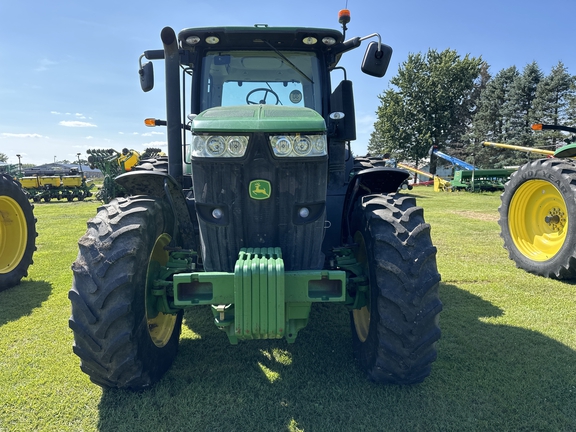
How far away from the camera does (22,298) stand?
484 centimetres

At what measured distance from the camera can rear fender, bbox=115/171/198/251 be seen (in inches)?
118

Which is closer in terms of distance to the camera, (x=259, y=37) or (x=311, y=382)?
(x=311, y=382)

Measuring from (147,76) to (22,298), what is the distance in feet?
10.6

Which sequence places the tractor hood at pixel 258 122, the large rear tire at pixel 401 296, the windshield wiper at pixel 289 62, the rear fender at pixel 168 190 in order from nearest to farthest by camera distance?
the tractor hood at pixel 258 122 < the large rear tire at pixel 401 296 < the rear fender at pixel 168 190 < the windshield wiper at pixel 289 62

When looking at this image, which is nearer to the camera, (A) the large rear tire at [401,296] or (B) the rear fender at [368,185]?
(A) the large rear tire at [401,296]

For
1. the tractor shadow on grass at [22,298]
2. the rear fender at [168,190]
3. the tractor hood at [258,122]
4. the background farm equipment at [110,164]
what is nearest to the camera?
the tractor hood at [258,122]

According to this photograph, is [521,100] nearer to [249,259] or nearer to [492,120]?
[492,120]

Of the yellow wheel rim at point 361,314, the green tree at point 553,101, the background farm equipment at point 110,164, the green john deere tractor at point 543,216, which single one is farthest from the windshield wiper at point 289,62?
the green tree at point 553,101

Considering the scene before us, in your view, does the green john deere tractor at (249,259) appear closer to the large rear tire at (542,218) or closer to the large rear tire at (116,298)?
the large rear tire at (116,298)

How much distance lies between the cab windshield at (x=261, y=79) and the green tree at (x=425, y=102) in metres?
37.1

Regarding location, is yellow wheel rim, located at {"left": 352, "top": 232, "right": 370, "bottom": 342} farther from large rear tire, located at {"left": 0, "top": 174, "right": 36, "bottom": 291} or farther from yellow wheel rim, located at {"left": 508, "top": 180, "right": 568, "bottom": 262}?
large rear tire, located at {"left": 0, "top": 174, "right": 36, "bottom": 291}

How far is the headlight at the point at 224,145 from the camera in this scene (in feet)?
8.02

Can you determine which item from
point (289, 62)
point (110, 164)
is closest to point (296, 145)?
point (289, 62)

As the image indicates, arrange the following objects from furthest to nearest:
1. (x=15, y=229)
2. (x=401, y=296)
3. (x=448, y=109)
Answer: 1. (x=448, y=109)
2. (x=15, y=229)
3. (x=401, y=296)
